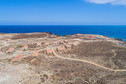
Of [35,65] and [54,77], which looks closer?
[54,77]

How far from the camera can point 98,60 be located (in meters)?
23.3

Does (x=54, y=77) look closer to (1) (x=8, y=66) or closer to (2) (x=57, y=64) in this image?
(2) (x=57, y=64)

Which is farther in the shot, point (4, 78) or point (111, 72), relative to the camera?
point (111, 72)

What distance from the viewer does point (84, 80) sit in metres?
15.3

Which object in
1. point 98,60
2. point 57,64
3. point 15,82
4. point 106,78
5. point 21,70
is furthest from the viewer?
point 98,60

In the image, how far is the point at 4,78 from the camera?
1525cm

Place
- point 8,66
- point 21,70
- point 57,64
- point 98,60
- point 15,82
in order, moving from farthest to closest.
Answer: point 98,60 → point 57,64 → point 8,66 → point 21,70 → point 15,82

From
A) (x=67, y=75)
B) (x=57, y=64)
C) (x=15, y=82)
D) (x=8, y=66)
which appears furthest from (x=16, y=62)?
(x=67, y=75)

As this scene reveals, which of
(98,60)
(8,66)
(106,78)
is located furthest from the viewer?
(98,60)

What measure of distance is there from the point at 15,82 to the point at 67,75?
28.6ft

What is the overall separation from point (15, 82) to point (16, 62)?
7.69m

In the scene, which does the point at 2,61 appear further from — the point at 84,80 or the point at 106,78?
the point at 106,78

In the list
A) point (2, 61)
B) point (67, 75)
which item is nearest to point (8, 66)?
point (2, 61)

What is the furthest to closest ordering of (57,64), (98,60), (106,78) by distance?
(98,60), (57,64), (106,78)
